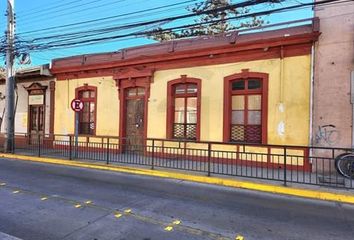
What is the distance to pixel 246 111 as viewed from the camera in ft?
43.7

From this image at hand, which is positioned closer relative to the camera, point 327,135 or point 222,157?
point 222,157

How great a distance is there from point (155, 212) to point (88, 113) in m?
12.3

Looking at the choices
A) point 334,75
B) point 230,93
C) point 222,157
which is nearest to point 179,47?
point 230,93

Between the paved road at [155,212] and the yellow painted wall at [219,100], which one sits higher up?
the yellow painted wall at [219,100]

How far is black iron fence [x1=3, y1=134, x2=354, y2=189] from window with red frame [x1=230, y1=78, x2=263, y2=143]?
0.54 m

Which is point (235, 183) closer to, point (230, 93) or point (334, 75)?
point (230, 93)

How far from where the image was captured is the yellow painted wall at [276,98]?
39.5ft

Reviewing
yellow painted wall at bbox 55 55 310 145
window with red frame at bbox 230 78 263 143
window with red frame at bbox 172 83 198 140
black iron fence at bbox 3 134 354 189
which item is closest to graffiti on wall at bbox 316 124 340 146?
black iron fence at bbox 3 134 354 189

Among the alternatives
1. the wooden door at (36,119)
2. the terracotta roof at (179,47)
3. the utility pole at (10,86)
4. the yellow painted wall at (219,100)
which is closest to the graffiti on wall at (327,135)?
the yellow painted wall at (219,100)

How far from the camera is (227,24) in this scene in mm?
25875

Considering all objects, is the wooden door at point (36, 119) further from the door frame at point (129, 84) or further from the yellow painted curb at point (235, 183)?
the yellow painted curb at point (235, 183)

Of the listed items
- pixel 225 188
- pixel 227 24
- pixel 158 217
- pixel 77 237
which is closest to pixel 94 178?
pixel 225 188

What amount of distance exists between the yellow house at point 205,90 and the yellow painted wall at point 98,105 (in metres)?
0.05

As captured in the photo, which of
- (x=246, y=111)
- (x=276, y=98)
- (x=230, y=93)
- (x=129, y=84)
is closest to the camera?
(x=276, y=98)
